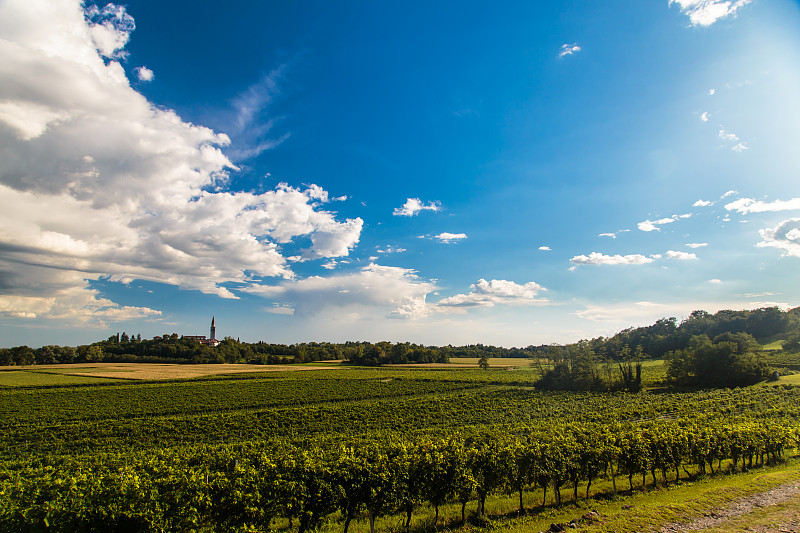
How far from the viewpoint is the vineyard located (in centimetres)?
1559

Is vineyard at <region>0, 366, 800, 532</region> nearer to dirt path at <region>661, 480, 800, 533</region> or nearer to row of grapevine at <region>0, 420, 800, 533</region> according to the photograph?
row of grapevine at <region>0, 420, 800, 533</region>

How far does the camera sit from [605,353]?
140m

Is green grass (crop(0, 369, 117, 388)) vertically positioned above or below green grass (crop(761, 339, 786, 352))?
below

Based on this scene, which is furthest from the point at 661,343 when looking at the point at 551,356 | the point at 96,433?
the point at 96,433

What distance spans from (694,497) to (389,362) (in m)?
161

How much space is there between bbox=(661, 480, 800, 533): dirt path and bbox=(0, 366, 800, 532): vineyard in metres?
5.42

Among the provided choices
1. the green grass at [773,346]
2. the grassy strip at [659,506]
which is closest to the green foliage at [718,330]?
the green grass at [773,346]

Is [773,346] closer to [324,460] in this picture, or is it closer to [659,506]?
[659,506]

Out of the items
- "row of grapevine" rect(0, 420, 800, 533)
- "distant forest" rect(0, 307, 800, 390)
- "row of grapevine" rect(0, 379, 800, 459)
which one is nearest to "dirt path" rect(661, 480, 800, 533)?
"row of grapevine" rect(0, 420, 800, 533)

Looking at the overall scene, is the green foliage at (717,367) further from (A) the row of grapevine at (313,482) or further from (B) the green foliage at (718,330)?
(A) the row of grapevine at (313,482)

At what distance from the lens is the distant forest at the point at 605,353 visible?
8900cm

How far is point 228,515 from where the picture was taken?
16.2 metres

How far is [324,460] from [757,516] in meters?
22.1

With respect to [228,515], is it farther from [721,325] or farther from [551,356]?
[721,325]
